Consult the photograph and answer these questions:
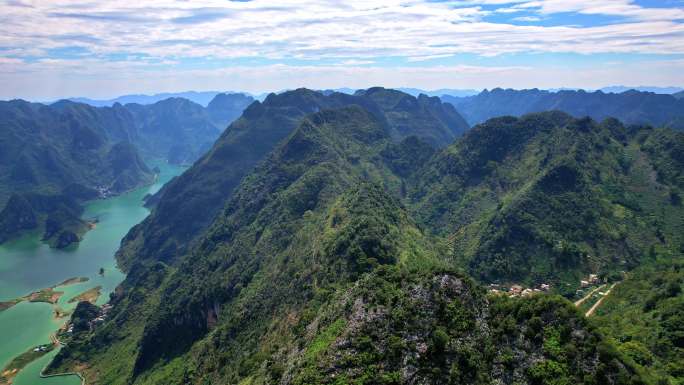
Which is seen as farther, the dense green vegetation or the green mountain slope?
the green mountain slope

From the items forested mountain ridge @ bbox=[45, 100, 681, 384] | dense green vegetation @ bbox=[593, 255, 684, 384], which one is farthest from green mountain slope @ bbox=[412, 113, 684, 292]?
dense green vegetation @ bbox=[593, 255, 684, 384]

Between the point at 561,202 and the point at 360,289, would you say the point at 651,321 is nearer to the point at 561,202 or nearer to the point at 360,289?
the point at 360,289

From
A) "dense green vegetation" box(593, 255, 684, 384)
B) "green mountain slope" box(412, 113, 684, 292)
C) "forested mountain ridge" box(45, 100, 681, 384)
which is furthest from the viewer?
"green mountain slope" box(412, 113, 684, 292)

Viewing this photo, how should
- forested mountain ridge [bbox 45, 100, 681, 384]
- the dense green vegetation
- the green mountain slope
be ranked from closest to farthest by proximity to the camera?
forested mountain ridge [bbox 45, 100, 681, 384] < the dense green vegetation < the green mountain slope

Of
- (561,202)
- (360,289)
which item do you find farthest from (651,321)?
(561,202)

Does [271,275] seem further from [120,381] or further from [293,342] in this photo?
[120,381]

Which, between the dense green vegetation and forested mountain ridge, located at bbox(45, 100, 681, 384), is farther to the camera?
the dense green vegetation

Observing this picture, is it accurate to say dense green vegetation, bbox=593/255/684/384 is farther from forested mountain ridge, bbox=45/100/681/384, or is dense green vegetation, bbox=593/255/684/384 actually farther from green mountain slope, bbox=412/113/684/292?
green mountain slope, bbox=412/113/684/292
